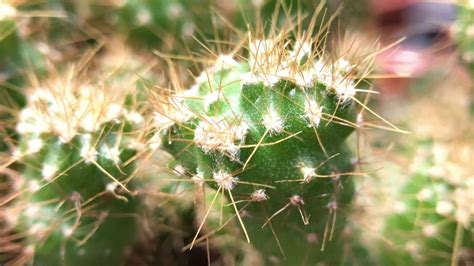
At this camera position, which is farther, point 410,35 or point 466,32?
point 410,35

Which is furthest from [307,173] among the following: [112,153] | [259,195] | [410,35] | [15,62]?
[410,35]

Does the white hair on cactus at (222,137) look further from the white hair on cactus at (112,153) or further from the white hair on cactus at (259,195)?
the white hair on cactus at (112,153)

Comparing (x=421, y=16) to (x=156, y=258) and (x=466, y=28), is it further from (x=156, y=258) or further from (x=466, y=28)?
(x=156, y=258)

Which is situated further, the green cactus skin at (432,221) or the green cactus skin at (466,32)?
the green cactus skin at (466,32)

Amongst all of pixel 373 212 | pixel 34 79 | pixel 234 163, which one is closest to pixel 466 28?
pixel 373 212

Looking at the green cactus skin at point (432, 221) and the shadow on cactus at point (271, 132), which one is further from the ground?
the shadow on cactus at point (271, 132)

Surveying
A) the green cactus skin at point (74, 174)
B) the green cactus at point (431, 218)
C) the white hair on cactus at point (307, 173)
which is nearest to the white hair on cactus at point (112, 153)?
the green cactus skin at point (74, 174)

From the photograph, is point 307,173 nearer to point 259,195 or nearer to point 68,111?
point 259,195
